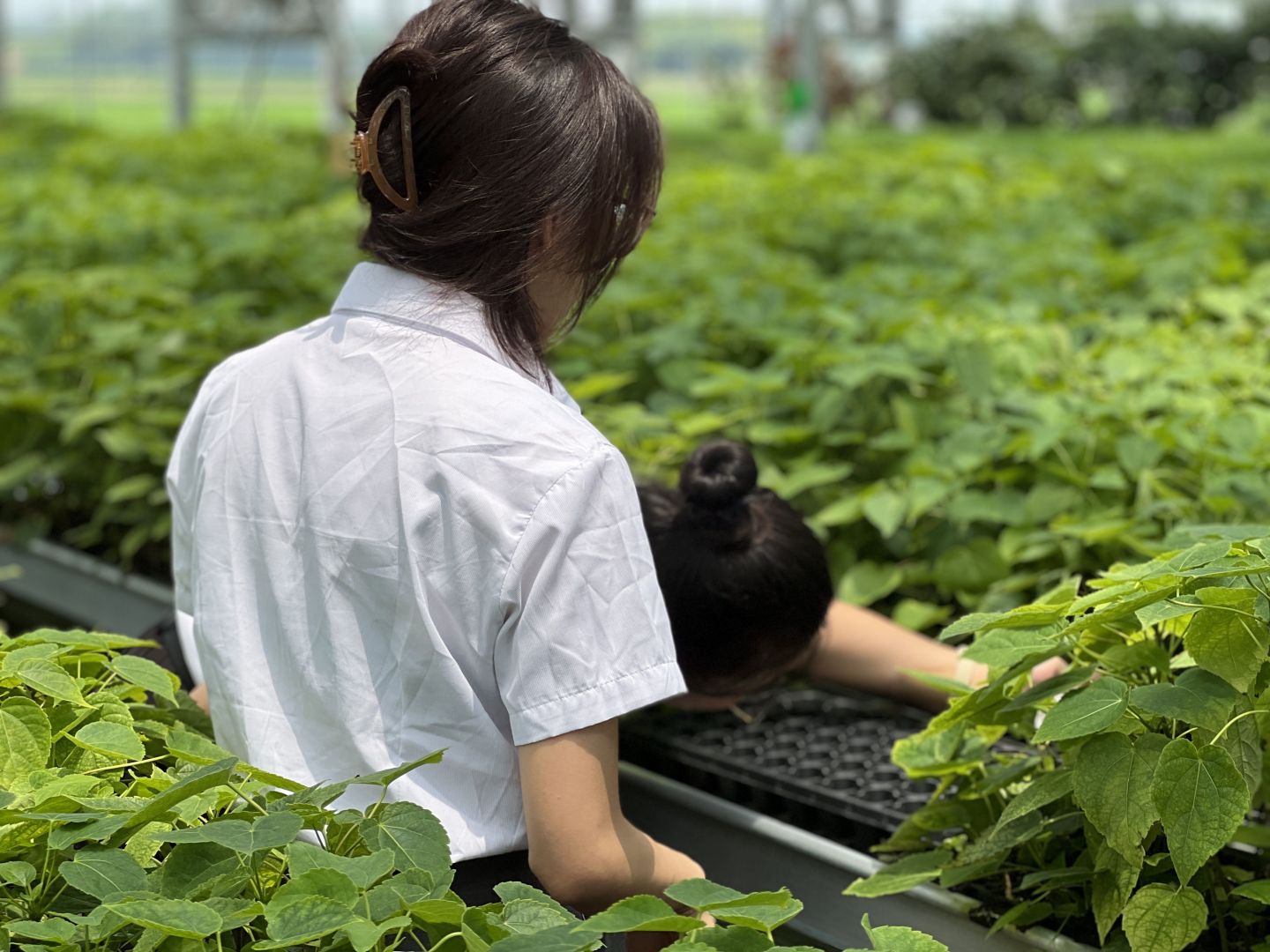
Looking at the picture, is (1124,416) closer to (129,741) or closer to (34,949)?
(129,741)

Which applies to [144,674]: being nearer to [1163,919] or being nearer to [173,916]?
[173,916]

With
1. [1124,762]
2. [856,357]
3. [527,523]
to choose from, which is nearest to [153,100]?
[856,357]

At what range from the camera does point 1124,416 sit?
2705 mm

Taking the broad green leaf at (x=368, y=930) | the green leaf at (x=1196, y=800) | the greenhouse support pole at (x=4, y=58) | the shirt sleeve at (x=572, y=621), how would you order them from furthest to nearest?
the greenhouse support pole at (x=4, y=58) < the shirt sleeve at (x=572, y=621) < the green leaf at (x=1196, y=800) < the broad green leaf at (x=368, y=930)

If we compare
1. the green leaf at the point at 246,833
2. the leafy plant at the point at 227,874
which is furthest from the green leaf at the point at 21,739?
the green leaf at the point at 246,833

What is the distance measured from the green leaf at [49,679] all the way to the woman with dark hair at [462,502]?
0.20 m

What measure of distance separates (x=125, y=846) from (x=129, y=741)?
15cm

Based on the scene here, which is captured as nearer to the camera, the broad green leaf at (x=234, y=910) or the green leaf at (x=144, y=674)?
the broad green leaf at (x=234, y=910)

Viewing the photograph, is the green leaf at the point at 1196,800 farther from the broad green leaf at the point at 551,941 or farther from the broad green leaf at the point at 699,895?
the broad green leaf at the point at 551,941

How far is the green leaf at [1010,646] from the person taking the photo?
151 centimetres

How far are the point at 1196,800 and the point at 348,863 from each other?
74 centimetres

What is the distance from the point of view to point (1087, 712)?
4.61 feet

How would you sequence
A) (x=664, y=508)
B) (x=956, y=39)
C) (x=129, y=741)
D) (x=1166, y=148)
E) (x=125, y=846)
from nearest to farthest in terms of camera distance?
(x=125, y=846) < (x=129, y=741) < (x=664, y=508) < (x=1166, y=148) < (x=956, y=39)

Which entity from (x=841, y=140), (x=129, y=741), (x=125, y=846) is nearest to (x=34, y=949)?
(x=125, y=846)
